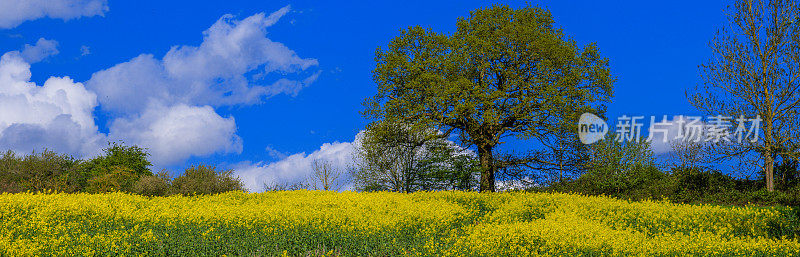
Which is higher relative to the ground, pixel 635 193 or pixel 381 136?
pixel 381 136

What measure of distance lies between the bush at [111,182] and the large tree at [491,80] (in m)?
11.4

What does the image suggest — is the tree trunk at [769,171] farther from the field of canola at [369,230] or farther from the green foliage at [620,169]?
the field of canola at [369,230]

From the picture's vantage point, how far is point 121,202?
13.5 m

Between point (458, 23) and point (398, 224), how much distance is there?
1718 centimetres

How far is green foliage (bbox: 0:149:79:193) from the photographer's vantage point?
23766 mm

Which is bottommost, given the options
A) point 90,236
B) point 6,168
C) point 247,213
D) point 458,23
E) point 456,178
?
point 90,236

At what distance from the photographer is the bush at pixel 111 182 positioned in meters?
22.8

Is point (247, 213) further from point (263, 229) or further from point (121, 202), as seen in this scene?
point (121, 202)

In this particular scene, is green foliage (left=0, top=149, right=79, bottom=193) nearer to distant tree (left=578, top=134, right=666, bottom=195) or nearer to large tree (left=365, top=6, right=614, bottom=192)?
large tree (left=365, top=6, right=614, bottom=192)

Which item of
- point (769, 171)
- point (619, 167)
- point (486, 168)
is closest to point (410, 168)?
point (486, 168)

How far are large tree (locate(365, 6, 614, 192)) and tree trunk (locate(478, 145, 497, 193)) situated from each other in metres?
0.05

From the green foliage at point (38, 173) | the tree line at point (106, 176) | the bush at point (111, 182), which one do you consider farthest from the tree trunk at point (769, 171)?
the green foliage at point (38, 173)

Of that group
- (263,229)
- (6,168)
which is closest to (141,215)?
(263,229)

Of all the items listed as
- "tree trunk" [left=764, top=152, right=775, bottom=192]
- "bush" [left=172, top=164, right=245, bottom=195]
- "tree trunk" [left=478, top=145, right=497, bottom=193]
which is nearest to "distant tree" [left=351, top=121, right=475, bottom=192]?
"tree trunk" [left=478, top=145, right=497, bottom=193]
